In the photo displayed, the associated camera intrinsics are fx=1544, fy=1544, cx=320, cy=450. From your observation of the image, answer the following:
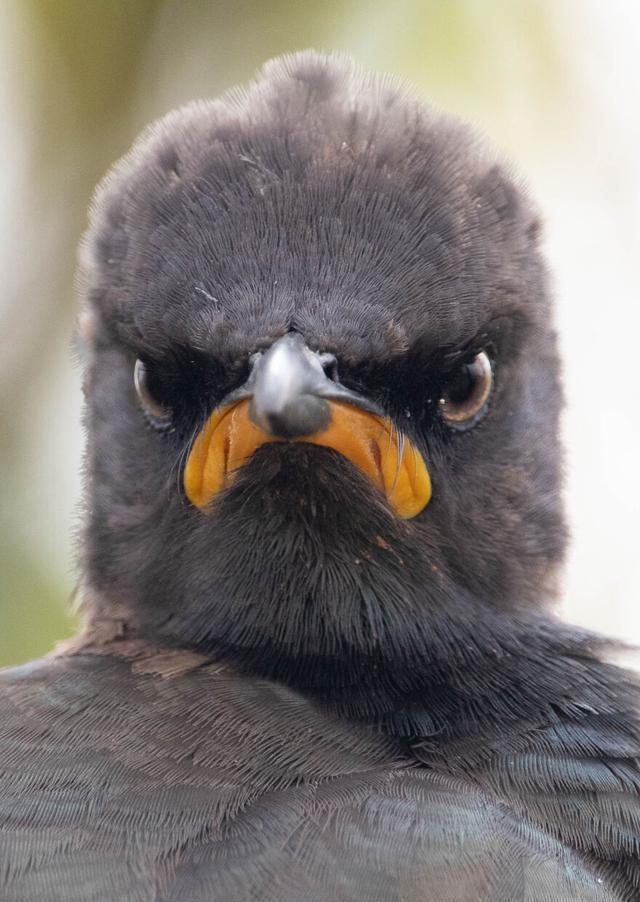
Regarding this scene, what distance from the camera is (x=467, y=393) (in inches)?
181

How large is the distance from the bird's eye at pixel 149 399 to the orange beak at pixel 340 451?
0.78 ft

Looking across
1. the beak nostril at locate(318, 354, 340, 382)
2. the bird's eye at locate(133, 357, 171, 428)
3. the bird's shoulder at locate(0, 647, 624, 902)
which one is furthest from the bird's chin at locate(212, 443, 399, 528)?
the bird's shoulder at locate(0, 647, 624, 902)

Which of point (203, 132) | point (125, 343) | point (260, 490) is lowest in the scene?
point (260, 490)

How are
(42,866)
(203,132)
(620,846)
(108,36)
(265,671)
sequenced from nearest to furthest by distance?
1. (42,866)
2. (620,846)
3. (265,671)
4. (203,132)
5. (108,36)

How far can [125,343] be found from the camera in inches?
188

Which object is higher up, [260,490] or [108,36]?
[108,36]

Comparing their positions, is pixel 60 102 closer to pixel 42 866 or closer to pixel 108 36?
pixel 108 36

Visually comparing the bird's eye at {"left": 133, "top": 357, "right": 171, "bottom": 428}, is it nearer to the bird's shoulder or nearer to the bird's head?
the bird's head

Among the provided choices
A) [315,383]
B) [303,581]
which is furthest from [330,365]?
[303,581]

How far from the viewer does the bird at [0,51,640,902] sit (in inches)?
141

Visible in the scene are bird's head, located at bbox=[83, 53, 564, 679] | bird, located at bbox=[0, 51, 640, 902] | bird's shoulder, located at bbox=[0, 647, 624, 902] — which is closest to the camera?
bird's shoulder, located at bbox=[0, 647, 624, 902]

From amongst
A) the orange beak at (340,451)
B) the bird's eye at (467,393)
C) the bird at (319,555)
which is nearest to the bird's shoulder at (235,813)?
the bird at (319,555)

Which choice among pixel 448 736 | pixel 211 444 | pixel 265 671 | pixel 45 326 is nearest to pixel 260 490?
pixel 211 444

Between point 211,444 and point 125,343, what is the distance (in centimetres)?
66
